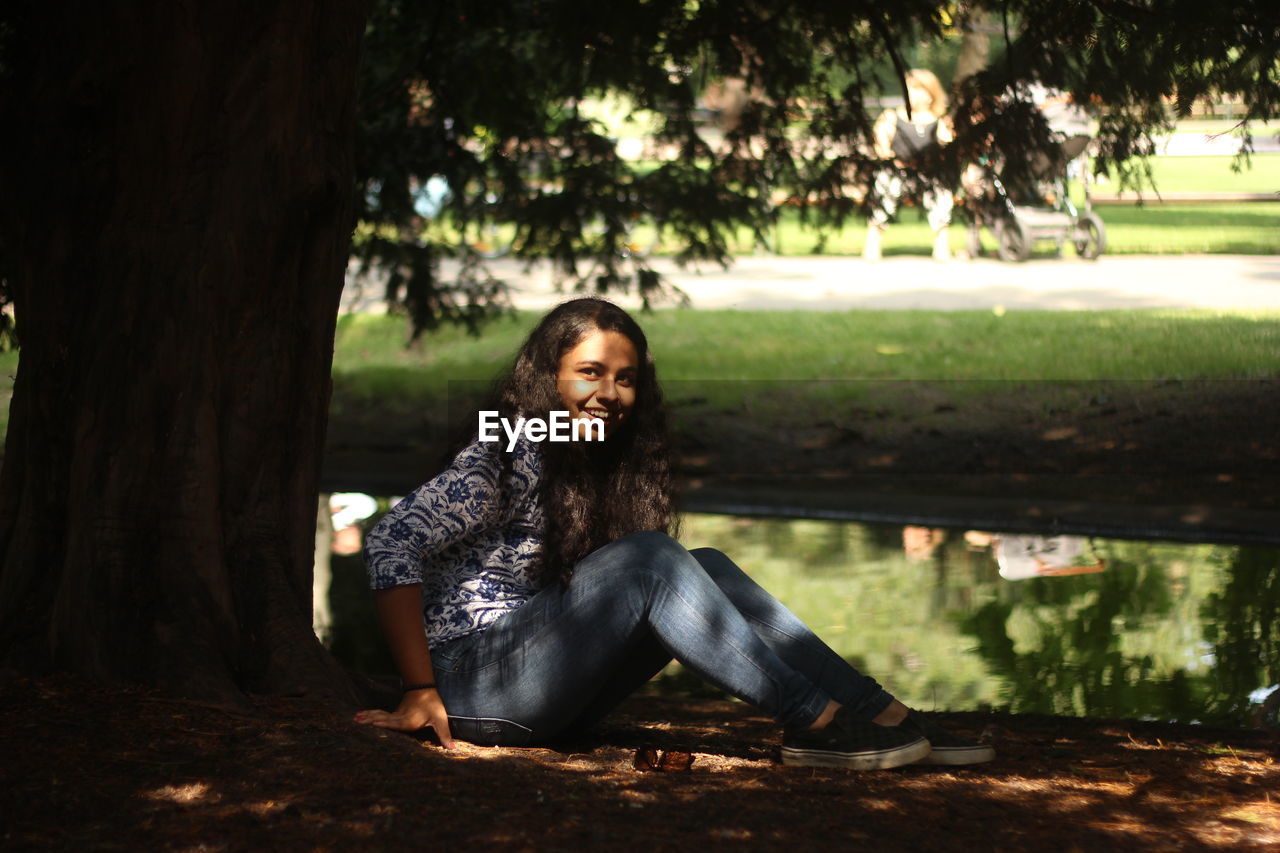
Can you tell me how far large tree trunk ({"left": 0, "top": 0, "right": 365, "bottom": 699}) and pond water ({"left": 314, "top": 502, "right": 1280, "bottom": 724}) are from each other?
200cm

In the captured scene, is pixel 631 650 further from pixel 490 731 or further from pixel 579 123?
pixel 579 123

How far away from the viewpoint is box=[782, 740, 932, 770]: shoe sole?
3619mm

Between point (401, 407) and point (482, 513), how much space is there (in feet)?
27.7

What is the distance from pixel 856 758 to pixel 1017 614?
3.11 meters

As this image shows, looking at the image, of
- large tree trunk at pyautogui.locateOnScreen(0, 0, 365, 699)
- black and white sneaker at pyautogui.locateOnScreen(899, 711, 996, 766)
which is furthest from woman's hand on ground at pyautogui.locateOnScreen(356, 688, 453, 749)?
black and white sneaker at pyautogui.locateOnScreen(899, 711, 996, 766)

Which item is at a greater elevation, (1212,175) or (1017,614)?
(1212,175)

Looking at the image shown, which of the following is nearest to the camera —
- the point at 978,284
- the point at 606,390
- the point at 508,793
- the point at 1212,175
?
the point at 508,793

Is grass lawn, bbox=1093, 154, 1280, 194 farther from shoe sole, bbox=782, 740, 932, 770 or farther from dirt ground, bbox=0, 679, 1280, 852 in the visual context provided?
shoe sole, bbox=782, 740, 932, 770

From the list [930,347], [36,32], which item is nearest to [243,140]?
[36,32]

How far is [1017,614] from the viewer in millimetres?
6531

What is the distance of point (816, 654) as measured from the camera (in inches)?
148

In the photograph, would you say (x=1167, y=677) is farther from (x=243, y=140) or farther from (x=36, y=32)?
(x=36, y=32)
